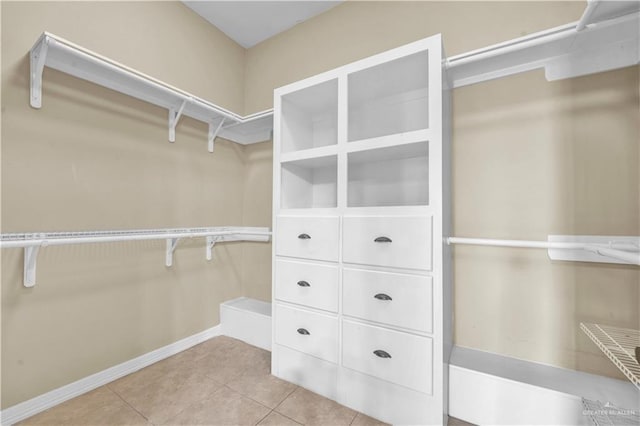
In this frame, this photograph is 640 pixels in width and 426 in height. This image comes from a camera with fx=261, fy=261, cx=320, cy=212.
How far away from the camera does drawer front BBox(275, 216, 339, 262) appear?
1.48m

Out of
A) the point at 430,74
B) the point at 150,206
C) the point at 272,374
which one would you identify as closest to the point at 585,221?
the point at 430,74

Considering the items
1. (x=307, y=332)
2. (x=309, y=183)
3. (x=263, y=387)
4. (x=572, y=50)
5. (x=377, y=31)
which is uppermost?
(x=377, y=31)

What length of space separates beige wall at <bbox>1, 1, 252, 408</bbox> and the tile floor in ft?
0.61

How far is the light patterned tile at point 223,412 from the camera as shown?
128 centimetres

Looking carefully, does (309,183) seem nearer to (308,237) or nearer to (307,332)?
(308,237)

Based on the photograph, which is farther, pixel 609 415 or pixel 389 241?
pixel 389 241

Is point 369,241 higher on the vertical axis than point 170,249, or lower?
higher

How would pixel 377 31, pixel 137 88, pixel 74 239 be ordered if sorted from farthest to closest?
pixel 377 31 → pixel 137 88 → pixel 74 239

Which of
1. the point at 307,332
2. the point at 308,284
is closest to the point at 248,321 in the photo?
the point at 307,332

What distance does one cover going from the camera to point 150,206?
1824 millimetres

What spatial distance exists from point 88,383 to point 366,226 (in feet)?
5.97

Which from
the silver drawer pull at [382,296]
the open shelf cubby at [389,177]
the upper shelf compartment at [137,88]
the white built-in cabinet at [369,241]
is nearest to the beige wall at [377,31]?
the upper shelf compartment at [137,88]

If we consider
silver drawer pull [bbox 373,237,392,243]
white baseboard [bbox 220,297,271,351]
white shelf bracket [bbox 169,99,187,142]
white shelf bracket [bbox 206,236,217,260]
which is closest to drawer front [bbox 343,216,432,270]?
silver drawer pull [bbox 373,237,392,243]

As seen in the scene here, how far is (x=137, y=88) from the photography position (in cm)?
171
